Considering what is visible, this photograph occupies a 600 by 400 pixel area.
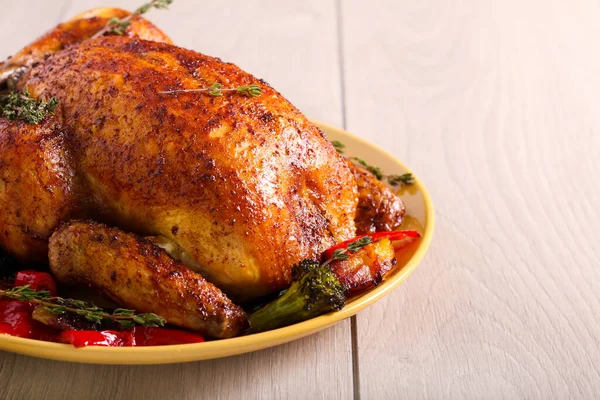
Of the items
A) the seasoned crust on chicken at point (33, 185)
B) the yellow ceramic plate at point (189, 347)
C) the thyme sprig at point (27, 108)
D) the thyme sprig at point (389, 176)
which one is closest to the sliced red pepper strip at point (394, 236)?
the yellow ceramic plate at point (189, 347)

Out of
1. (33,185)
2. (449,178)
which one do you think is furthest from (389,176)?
(33,185)

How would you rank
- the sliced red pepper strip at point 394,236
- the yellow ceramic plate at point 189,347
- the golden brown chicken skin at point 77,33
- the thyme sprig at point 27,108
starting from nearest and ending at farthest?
the yellow ceramic plate at point 189,347 → the thyme sprig at point 27,108 → the sliced red pepper strip at point 394,236 → the golden brown chicken skin at point 77,33

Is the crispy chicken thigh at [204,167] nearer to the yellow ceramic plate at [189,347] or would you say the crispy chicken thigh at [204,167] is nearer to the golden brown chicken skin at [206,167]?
the golden brown chicken skin at [206,167]

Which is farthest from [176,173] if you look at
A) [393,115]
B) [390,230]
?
[393,115]

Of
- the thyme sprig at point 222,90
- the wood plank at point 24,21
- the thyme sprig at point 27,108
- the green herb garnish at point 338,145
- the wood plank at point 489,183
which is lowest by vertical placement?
the wood plank at point 489,183

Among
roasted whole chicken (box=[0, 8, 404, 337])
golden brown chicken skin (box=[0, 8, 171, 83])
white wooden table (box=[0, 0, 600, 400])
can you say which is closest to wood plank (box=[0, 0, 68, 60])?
white wooden table (box=[0, 0, 600, 400])

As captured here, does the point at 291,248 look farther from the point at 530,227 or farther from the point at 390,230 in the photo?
the point at 530,227
